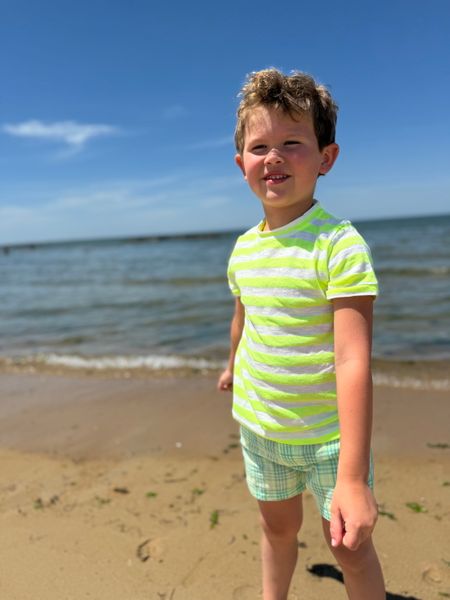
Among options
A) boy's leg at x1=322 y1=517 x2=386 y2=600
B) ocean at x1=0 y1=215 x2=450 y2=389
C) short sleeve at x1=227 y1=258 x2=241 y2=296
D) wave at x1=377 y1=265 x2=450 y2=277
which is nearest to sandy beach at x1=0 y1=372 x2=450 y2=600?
boy's leg at x1=322 y1=517 x2=386 y2=600

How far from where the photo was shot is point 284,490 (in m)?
1.76

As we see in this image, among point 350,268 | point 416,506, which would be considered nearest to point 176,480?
point 416,506

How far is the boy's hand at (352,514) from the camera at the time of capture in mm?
1291

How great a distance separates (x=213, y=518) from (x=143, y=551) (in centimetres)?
47

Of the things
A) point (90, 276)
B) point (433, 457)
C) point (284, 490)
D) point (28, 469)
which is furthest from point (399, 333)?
point (90, 276)

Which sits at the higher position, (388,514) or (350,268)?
(350,268)

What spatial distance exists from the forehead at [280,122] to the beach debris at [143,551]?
6.95 feet

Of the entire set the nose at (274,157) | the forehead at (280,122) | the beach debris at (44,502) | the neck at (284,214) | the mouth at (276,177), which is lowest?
the beach debris at (44,502)

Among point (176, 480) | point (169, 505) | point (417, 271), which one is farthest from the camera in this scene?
point (417, 271)

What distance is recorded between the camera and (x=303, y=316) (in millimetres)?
1568

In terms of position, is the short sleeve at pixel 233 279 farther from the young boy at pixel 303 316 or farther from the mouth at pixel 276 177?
the mouth at pixel 276 177

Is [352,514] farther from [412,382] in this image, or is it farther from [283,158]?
[412,382]

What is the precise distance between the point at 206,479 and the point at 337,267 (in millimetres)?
2366

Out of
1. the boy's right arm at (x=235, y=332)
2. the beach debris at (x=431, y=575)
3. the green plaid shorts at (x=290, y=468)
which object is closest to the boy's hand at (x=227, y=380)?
the boy's right arm at (x=235, y=332)
